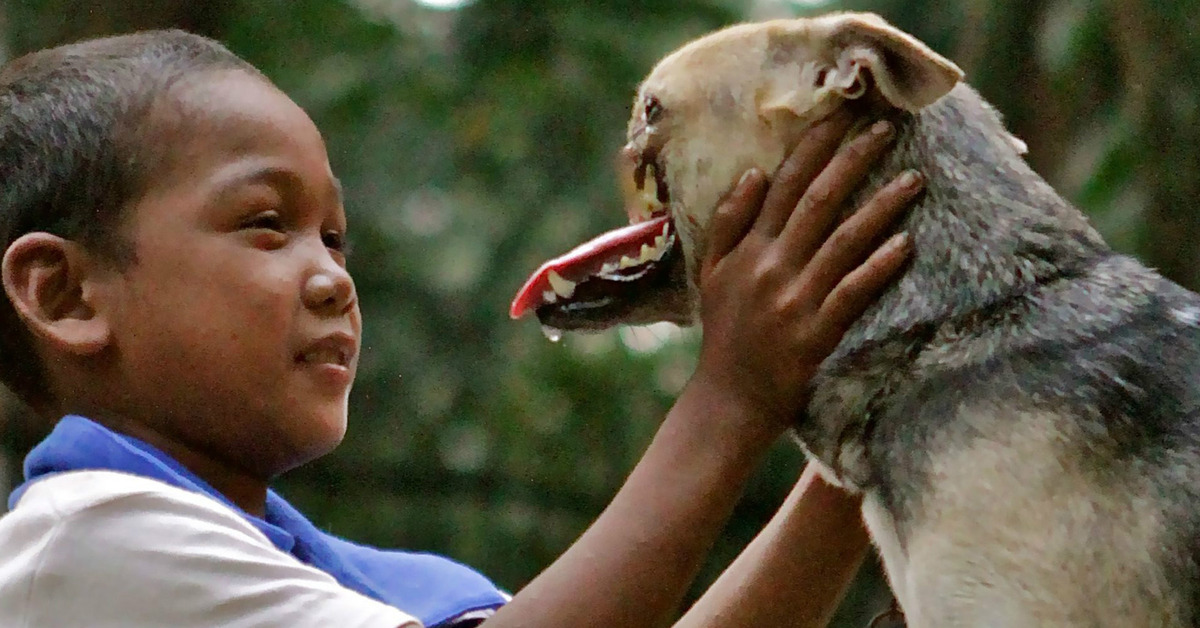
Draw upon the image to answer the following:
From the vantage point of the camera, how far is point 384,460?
3516mm

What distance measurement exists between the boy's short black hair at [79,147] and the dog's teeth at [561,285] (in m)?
0.41

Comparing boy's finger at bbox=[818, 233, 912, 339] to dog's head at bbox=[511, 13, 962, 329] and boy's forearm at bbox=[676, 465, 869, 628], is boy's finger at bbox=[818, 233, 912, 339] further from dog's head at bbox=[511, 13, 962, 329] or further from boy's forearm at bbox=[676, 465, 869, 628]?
boy's forearm at bbox=[676, 465, 869, 628]

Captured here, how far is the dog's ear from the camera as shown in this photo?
1.33m

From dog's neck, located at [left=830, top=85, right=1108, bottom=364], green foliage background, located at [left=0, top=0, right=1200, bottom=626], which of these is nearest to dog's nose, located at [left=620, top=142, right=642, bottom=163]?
dog's neck, located at [left=830, top=85, right=1108, bottom=364]

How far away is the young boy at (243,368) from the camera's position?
126 cm

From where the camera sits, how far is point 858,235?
134 cm

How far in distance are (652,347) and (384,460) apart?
0.81 meters

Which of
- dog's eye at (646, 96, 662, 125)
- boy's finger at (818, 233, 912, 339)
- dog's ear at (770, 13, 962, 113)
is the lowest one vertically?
boy's finger at (818, 233, 912, 339)

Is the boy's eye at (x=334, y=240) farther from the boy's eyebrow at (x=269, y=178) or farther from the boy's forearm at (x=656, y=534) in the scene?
the boy's forearm at (x=656, y=534)

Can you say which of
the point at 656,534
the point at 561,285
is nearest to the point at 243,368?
the point at 561,285

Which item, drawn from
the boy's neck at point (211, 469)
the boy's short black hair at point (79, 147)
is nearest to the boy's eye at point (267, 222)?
the boy's short black hair at point (79, 147)

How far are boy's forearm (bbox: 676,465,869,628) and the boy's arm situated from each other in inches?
9.3

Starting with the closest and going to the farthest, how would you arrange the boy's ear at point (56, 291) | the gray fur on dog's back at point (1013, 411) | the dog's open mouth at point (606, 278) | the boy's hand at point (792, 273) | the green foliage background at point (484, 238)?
the gray fur on dog's back at point (1013, 411)
the boy's hand at point (792, 273)
the boy's ear at point (56, 291)
the dog's open mouth at point (606, 278)
the green foliage background at point (484, 238)

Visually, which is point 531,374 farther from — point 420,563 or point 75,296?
point 75,296
